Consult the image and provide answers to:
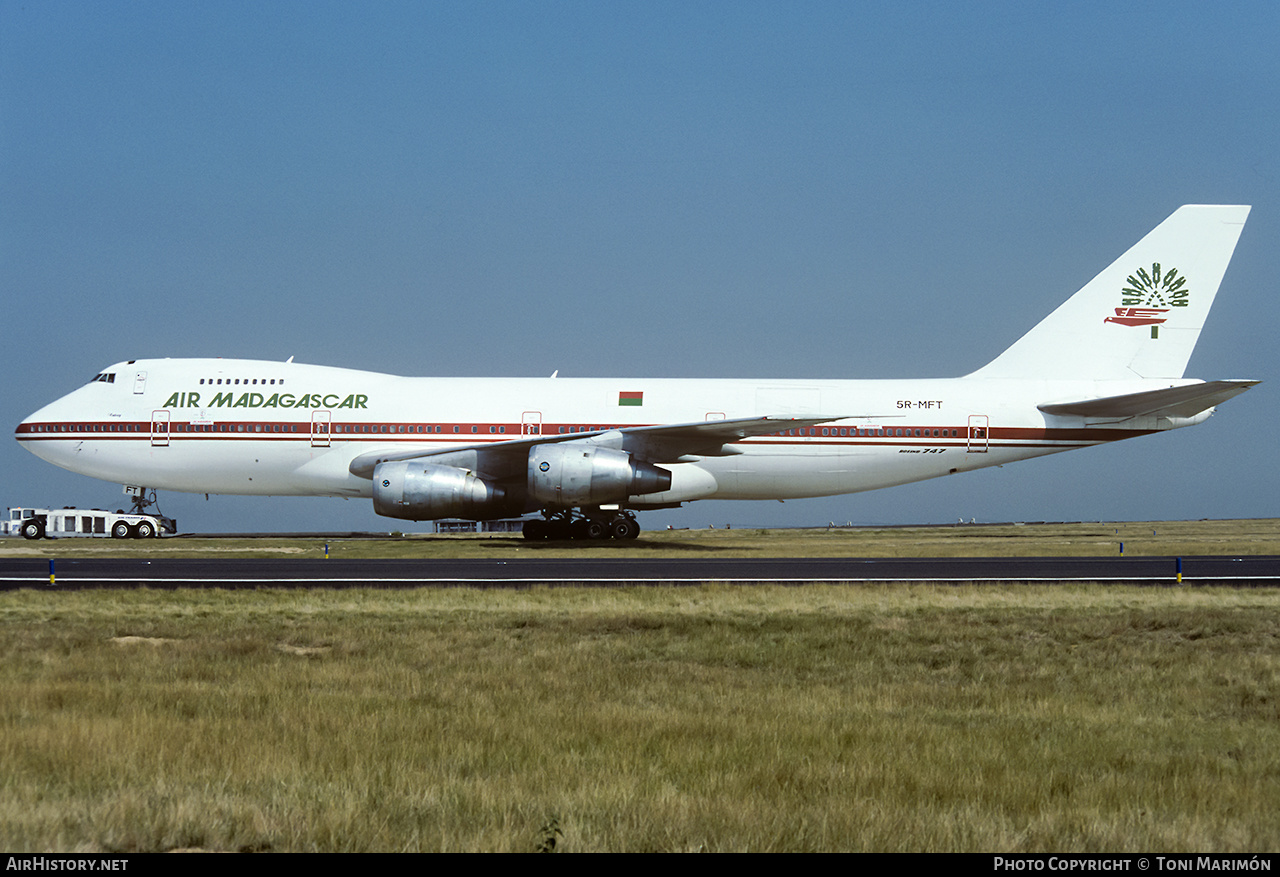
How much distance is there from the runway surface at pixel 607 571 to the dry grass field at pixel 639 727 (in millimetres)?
3993

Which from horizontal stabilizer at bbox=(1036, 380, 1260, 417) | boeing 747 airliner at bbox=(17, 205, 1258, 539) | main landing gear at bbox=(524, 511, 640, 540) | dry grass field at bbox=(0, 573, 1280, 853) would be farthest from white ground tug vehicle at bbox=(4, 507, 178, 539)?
horizontal stabilizer at bbox=(1036, 380, 1260, 417)

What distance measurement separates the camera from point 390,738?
8.54 meters

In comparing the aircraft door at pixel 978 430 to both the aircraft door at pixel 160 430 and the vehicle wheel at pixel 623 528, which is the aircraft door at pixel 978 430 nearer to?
the vehicle wheel at pixel 623 528

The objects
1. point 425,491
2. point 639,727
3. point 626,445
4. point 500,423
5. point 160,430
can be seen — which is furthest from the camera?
point 160,430

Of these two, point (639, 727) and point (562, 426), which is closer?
point (639, 727)

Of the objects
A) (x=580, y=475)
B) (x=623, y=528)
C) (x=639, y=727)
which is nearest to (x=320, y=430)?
(x=580, y=475)

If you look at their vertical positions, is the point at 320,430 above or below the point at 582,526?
above

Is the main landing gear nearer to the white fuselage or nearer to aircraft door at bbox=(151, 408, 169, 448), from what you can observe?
the white fuselage

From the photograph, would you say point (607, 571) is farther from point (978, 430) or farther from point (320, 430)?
point (978, 430)

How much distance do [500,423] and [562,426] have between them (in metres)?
1.73

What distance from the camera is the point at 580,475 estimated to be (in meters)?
28.7

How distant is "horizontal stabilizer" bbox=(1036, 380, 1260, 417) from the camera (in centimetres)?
3032

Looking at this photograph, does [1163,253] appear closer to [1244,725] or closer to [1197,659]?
[1197,659]
